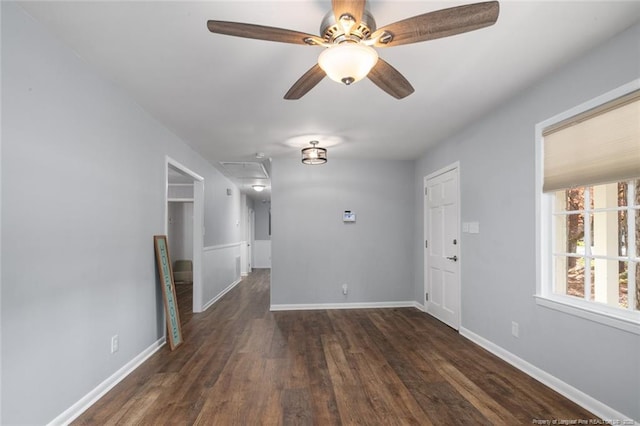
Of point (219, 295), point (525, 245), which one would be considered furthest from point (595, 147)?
point (219, 295)

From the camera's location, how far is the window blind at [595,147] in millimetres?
1962

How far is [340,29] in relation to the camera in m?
1.57

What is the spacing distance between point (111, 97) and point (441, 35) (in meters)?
2.53

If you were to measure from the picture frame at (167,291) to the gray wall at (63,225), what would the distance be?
0.74ft

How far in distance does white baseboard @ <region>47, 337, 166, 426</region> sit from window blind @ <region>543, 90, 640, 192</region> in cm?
382

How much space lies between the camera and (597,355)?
215 cm

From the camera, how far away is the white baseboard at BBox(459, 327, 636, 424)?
81.7 inches

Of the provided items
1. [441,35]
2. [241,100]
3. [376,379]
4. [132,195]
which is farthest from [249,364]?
[441,35]

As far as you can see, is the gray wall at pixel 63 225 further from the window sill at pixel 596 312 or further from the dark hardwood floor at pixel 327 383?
the window sill at pixel 596 312

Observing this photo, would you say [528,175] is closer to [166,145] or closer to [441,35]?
[441,35]

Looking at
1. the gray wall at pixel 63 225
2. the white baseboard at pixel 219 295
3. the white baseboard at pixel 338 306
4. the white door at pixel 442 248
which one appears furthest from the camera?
the white baseboard at pixel 219 295

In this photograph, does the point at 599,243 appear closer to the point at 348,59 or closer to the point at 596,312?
the point at 596,312

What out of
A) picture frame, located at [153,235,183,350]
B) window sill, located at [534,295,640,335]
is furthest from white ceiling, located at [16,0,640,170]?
window sill, located at [534,295,640,335]

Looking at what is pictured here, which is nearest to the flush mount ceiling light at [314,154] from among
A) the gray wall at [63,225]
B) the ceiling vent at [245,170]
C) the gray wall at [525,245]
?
the ceiling vent at [245,170]
